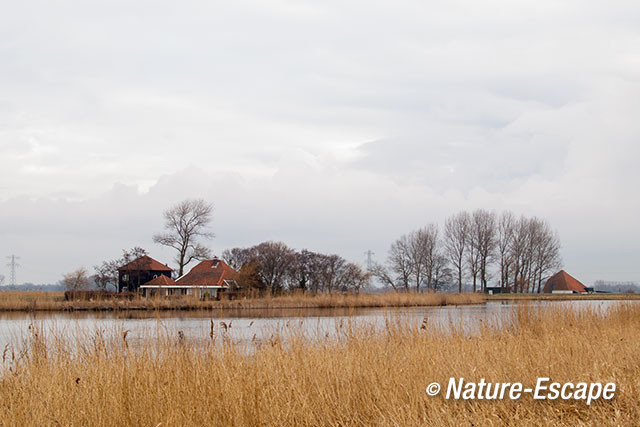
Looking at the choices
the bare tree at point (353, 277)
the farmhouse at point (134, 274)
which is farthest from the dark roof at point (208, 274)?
the bare tree at point (353, 277)

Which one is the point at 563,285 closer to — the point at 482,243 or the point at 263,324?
the point at 482,243

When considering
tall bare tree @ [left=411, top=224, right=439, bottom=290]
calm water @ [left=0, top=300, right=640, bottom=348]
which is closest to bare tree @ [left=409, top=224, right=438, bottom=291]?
tall bare tree @ [left=411, top=224, right=439, bottom=290]

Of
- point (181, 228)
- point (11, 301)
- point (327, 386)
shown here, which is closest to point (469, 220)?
point (181, 228)

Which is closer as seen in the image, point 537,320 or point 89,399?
point 89,399

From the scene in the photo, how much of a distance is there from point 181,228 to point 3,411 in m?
49.5

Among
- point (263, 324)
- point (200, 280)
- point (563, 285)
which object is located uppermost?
point (200, 280)

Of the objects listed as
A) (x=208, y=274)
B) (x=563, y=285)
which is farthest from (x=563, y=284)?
(x=208, y=274)

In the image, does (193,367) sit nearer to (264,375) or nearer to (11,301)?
(264,375)

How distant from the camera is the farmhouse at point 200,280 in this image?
4928 centimetres

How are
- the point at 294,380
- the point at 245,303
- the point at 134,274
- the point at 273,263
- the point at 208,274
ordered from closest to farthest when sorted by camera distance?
1. the point at 294,380
2. the point at 245,303
3. the point at 273,263
4. the point at 208,274
5. the point at 134,274

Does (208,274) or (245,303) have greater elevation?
(208,274)

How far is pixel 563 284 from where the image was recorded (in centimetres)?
7031

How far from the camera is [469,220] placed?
65.9 m

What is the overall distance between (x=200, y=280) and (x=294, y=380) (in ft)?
149
